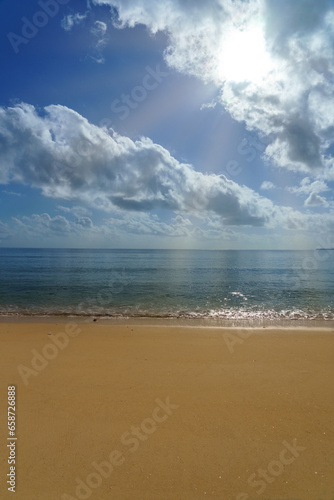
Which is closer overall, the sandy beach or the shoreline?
the sandy beach

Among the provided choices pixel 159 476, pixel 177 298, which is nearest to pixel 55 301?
pixel 177 298

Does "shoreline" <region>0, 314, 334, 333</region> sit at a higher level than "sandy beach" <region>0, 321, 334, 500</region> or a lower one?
lower

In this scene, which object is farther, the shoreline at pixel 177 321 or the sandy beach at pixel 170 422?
the shoreline at pixel 177 321

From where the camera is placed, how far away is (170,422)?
523 centimetres

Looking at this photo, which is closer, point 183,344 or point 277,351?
point 277,351

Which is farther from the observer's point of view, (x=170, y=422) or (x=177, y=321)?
(x=177, y=321)

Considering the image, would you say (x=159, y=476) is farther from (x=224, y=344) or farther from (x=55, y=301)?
(x=55, y=301)

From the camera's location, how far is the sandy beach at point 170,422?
393cm

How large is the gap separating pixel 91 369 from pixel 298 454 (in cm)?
547

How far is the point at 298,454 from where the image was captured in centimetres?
446

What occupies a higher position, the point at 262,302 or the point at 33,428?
the point at 33,428

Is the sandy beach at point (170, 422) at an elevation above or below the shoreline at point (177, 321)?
above

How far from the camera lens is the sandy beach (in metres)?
3.93

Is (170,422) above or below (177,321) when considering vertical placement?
above
